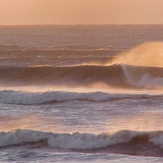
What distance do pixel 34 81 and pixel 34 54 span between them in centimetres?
1324

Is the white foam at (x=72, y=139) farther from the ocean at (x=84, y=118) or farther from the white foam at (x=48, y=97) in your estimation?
the white foam at (x=48, y=97)

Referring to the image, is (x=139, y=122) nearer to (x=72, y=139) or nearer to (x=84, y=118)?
(x=84, y=118)

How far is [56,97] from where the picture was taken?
14.9 m

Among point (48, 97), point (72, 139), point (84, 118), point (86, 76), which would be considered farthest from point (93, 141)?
point (86, 76)

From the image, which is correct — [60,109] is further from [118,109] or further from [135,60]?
[135,60]

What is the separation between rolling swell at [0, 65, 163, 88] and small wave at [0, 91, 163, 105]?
293 cm

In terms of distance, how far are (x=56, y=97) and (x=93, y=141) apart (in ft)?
18.3

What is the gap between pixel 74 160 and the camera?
8.21 metres

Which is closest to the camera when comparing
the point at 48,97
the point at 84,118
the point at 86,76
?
the point at 84,118

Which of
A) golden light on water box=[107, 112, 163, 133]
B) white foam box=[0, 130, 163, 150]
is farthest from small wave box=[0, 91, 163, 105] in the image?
white foam box=[0, 130, 163, 150]

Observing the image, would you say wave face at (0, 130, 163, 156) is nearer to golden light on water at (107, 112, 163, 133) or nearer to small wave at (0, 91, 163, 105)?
golden light on water at (107, 112, 163, 133)

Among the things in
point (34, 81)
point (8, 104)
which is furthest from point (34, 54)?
point (8, 104)

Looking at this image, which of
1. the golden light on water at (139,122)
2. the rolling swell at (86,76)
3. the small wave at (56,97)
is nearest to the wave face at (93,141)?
the golden light on water at (139,122)

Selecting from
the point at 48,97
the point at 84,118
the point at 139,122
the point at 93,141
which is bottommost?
the point at 93,141
